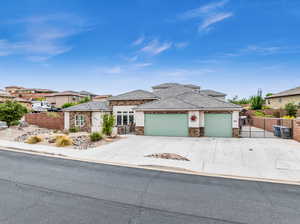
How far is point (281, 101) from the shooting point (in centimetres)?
3662

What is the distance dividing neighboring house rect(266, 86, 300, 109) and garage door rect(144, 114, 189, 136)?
27.7 metres

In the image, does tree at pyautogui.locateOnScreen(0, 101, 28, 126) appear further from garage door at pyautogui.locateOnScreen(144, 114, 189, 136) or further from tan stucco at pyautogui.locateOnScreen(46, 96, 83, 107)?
tan stucco at pyautogui.locateOnScreen(46, 96, 83, 107)

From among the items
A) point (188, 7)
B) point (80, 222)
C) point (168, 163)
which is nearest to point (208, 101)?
point (188, 7)

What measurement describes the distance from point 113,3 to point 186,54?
12.6 meters

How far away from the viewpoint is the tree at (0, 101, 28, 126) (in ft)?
66.4

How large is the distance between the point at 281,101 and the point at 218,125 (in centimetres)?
2929

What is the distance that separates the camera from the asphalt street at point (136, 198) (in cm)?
407

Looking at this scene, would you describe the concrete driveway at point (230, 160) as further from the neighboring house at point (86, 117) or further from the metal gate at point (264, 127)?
the neighboring house at point (86, 117)

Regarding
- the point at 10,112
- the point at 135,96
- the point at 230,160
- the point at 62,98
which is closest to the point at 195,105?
the point at 135,96

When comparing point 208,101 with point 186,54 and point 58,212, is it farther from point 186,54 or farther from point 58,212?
point 58,212

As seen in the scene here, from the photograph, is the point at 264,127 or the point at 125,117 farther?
the point at 125,117

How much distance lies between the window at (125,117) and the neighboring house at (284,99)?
103 ft

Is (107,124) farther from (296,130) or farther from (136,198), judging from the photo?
(296,130)

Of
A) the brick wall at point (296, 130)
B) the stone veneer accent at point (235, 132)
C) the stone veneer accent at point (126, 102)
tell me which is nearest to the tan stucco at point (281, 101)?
the brick wall at point (296, 130)
